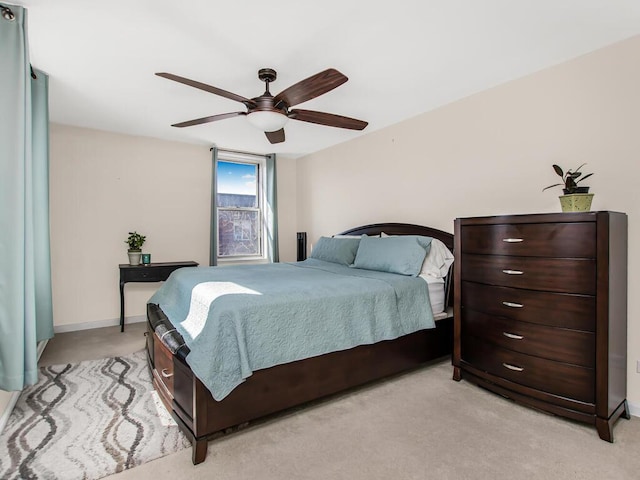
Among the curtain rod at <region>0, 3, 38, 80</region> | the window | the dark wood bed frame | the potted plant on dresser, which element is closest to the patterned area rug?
the dark wood bed frame

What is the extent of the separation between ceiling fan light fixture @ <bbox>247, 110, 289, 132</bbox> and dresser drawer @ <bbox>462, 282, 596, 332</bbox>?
1.89m

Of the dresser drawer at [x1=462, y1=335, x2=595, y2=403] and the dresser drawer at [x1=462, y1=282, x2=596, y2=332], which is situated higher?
the dresser drawer at [x1=462, y1=282, x2=596, y2=332]

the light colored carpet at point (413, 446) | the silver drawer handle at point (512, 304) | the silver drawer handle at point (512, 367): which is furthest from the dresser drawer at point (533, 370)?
the silver drawer handle at point (512, 304)

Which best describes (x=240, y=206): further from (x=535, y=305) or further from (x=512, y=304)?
(x=535, y=305)

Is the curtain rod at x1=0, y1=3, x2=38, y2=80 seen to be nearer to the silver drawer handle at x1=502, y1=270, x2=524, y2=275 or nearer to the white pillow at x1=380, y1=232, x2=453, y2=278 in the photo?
the white pillow at x1=380, y1=232, x2=453, y2=278

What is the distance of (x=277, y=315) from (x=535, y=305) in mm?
1623

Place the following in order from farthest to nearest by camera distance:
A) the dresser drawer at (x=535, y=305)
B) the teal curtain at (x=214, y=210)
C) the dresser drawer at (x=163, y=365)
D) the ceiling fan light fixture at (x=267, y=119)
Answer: the teal curtain at (x=214, y=210)
the ceiling fan light fixture at (x=267, y=119)
the dresser drawer at (x=163, y=365)
the dresser drawer at (x=535, y=305)

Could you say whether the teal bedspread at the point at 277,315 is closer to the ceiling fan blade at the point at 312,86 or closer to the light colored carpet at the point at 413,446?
the light colored carpet at the point at 413,446

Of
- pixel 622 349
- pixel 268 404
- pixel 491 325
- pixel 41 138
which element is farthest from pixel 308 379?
pixel 41 138

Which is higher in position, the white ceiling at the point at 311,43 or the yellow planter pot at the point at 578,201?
the white ceiling at the point at 311,43

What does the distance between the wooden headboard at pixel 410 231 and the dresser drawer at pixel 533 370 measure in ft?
1.86

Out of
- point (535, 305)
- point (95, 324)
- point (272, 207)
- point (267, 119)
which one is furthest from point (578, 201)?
point (95, 324)

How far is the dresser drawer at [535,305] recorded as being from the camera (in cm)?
199

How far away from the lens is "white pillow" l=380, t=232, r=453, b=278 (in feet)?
9.93
